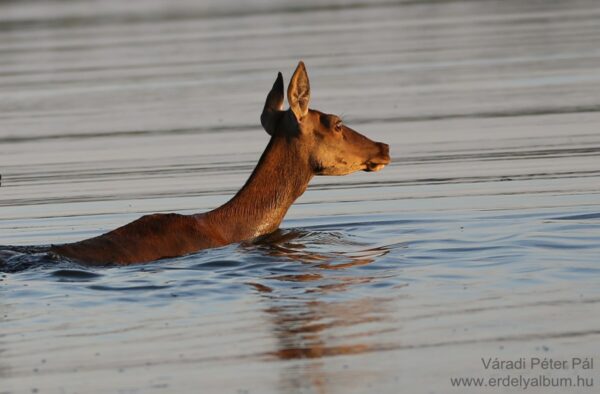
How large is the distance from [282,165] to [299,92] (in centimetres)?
72

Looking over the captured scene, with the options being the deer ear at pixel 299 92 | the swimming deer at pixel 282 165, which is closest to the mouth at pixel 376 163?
the swimming deer at pixel 282 165

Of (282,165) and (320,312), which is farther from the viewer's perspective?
(282,165)

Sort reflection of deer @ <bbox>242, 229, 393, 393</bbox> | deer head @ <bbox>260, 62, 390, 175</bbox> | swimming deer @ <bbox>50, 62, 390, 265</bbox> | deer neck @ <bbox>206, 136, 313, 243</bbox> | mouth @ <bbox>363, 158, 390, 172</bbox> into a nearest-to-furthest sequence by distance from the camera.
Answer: reflection of deer @ <bbox>242, 229, 393, 393</bbox> < swimming deer @ <bbox>50, 62, 390, 265</bbox> < deer neck @ <bbox>206, 136, 313, 243</bbox> < deer head @ <bbox>260, 62, 390, 175</bbox> < mouth @ <bbox>363, 158, 390, 172</bbox>

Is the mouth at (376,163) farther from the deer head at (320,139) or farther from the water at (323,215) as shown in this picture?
the water at (323,215)

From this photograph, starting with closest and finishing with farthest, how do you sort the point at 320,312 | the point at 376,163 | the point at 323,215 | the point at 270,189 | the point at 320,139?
the point at 320,312 → the point at 270,189 → the point at 320,139 → the point at 376,163 → the point at 323,215

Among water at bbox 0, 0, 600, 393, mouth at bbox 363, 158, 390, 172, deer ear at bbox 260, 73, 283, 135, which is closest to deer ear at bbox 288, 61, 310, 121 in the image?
deer ear at bbox 260, 73, 283, 135

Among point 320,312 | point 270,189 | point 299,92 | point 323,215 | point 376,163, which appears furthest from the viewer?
point 323,215

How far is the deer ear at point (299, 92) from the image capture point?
1311 cm

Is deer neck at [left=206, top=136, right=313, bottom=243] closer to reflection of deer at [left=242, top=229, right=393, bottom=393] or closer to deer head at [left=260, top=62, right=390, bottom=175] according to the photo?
deer head at [left=260, top=62, right=390, bottom=175]

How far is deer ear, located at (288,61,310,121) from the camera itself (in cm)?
1311

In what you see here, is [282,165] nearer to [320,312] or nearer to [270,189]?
[270,189]

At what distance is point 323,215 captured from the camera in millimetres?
15352

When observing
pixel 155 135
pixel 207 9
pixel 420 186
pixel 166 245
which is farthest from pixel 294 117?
pixel 207 9

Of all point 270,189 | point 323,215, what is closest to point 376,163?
point 270,189
